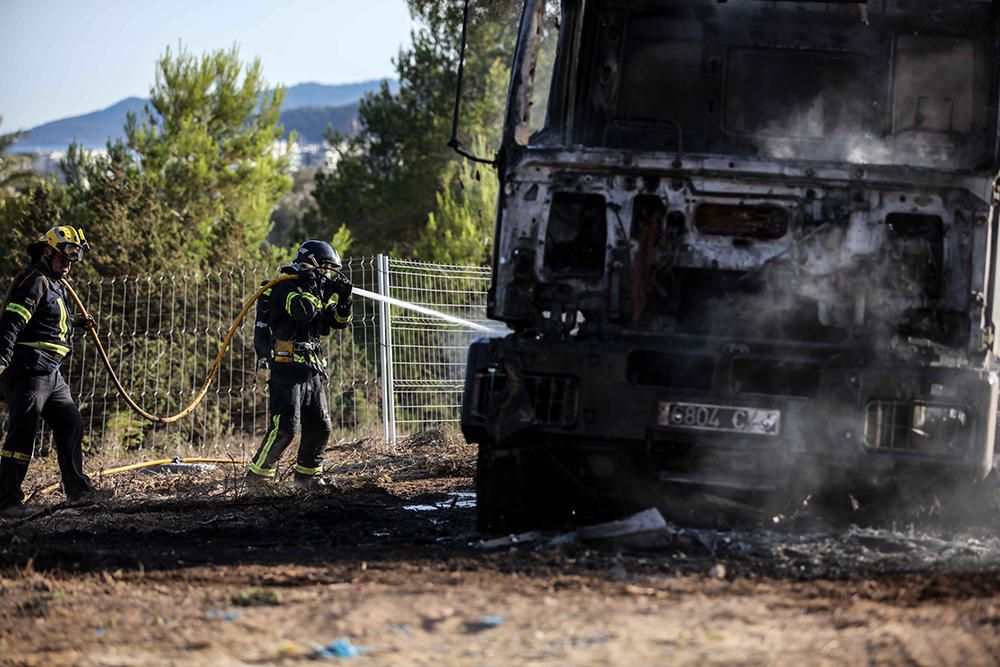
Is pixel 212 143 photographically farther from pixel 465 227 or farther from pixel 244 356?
pixel 244 356

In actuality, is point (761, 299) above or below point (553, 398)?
above

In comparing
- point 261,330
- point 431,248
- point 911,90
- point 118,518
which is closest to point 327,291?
point 261,330

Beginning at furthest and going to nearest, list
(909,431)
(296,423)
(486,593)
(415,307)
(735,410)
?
1. (415,307)
2. (296,423)
3. (735,410)
4. (909,431)
5. (486,593)

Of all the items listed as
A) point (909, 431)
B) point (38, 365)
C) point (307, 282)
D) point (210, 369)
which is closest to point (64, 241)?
point (38, 365)

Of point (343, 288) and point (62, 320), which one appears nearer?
point (62, 320)

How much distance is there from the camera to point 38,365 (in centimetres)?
883

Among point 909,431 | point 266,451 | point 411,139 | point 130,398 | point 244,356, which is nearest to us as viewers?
point 909,431

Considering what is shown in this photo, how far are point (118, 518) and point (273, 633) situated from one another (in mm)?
3963

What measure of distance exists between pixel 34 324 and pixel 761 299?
194 inches

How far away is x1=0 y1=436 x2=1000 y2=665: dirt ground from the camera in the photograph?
411 cm

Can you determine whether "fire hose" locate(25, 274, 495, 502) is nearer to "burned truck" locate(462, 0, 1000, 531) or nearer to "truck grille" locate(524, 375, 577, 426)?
"burned truck" locate(462, 0, 1000, 531)

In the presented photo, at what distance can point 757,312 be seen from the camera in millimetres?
6469

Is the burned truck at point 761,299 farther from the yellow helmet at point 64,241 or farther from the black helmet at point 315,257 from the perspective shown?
the yellow helmet at point 64,241

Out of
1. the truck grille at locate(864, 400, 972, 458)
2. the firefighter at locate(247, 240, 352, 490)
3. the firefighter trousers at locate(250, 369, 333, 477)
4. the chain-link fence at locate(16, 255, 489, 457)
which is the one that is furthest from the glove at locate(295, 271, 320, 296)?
the truck grille at locate(864, 400, 972, 458)
